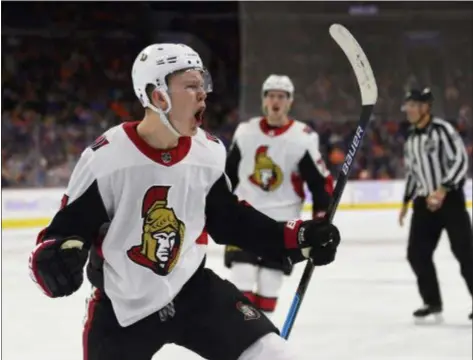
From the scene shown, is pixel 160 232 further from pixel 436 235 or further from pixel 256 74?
pixel 256 74

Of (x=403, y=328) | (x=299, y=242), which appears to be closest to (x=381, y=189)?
(x=403, y=328)

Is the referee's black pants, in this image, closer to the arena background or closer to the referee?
the referee

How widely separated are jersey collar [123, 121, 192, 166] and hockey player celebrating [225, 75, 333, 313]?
1.62 meters

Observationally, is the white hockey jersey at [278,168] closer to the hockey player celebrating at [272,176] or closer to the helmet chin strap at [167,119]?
the hockey player celebrating at [272,176]

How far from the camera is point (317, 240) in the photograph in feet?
A: 6.20

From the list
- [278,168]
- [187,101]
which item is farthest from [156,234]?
Answer: [278,168]

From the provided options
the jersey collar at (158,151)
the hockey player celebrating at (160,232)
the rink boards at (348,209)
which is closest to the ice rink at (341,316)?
the rink boards at (348,209)

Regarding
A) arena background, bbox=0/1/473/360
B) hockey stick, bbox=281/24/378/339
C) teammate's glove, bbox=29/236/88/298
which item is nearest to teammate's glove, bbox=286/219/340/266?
hockey stick, bbox=281/24/378/339

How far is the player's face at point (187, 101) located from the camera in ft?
6.02

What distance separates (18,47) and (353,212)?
4.42 m

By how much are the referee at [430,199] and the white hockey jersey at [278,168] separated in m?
0.71

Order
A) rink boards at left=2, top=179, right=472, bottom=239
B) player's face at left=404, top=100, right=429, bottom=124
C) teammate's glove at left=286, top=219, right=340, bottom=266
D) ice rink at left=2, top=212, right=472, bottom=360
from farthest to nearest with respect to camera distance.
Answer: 1. rink boards at left=2, top=179, right=472, bottom=239
2. player's face at left=404, top=100, right=429, bottom=124
3. ice rink at left=2, top=212, right=472, bottom=360
4. teammate's glove at left=286, top=219, right=340, bottom=266

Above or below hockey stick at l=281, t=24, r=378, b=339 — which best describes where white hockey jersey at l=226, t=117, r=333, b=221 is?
below

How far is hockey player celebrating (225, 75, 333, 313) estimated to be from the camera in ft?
11.4
